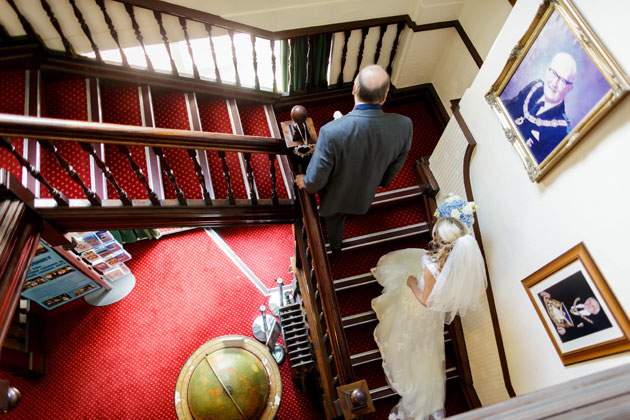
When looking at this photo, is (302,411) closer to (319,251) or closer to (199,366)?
(199,366)

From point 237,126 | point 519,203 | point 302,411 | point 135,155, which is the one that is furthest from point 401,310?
point 135,155

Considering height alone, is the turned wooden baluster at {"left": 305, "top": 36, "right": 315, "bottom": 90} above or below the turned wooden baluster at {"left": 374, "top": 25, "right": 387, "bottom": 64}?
above

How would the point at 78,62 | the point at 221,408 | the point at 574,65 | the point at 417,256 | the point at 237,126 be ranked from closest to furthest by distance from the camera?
the point at 574,65
the point at 221,408
the point at 417,256
the point at 78,62
the point at 237,126

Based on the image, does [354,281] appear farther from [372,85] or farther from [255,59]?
[255,59]

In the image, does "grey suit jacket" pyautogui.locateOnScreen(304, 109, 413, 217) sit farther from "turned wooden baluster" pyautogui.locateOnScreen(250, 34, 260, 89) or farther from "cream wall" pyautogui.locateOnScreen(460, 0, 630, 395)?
"turned wooden baluster" pyautogui.locateOnScreen(250, 34, 260, 89)

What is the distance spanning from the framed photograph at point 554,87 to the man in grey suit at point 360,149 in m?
0.69

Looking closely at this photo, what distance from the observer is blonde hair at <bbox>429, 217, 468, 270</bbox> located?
96.8 inches

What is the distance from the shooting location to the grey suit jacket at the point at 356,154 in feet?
7.19

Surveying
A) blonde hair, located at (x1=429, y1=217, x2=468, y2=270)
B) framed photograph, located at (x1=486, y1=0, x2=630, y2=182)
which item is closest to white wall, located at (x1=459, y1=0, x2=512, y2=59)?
framed photograph, located at (x1=486, y1=0, x2=630, y2=182)

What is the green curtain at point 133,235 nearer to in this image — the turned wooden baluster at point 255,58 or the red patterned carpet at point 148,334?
the red patterned carpet at point 148,334

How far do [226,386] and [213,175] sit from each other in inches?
74.2

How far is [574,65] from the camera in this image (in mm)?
1877

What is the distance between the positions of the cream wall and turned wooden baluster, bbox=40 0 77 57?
357cm

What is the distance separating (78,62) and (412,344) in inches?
158
